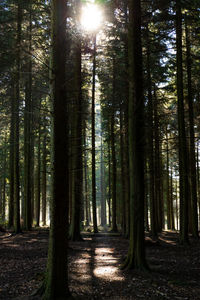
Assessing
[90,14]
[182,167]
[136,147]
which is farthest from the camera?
[182,167]

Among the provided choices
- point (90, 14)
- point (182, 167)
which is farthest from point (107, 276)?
point (182, 167)

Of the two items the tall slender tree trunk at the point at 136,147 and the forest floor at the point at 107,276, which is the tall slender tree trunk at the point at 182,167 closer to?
the forest floor at the point at 107,276

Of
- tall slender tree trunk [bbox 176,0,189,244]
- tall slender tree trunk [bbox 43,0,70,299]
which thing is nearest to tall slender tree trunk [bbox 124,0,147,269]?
tall slender tree trunk [bbox 43,0,70,299]

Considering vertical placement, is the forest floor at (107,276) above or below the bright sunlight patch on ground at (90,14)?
below

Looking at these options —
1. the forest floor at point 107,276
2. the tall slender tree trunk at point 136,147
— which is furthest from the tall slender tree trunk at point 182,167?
the tall slender tree trunk at point 136,147

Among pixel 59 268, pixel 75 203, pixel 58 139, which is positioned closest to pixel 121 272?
pixel 59 268

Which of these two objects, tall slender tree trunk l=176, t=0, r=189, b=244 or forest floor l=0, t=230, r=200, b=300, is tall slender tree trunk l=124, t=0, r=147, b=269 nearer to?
forest floor l=0, t=230, r=200, b=300

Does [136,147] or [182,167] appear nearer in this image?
[136,147]

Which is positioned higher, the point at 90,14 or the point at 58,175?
the point at 90,14

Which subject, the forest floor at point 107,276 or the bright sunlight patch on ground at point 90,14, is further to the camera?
the forest floor at point 107,276

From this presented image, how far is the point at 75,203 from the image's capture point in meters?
13.7

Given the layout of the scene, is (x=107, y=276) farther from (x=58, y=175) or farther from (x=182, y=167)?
(x=182, y=167)

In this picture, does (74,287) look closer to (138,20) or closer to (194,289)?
(194,289)

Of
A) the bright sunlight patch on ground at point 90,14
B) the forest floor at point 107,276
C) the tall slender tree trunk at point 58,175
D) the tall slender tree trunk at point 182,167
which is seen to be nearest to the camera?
the bright sunlight patch on ground at point 90,14
